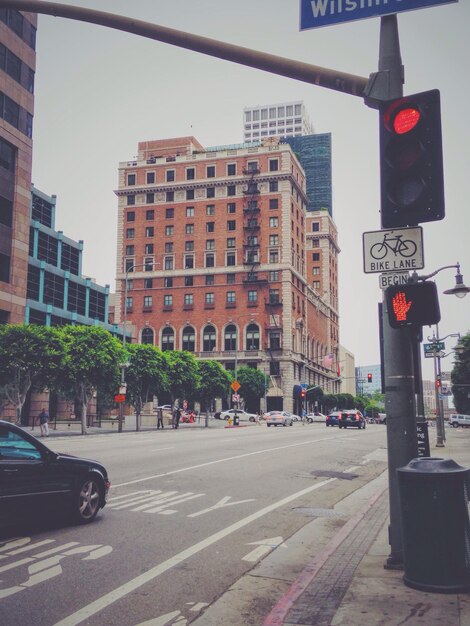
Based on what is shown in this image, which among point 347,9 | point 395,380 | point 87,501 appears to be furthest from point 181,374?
point 347,9

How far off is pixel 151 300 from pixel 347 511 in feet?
288

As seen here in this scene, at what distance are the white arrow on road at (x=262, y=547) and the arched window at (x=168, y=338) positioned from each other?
87.1 meters

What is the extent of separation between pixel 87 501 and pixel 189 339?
281ft

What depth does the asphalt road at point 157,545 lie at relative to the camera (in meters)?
5.33

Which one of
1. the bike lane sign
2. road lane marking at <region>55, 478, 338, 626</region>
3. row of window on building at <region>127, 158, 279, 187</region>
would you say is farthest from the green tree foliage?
the bike lane sign

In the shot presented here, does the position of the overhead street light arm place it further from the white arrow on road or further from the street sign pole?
→ the white arrow on road

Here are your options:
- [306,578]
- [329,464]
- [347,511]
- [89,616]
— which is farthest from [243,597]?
[329,464]

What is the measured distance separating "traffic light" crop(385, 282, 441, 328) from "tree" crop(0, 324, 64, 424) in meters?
32.2

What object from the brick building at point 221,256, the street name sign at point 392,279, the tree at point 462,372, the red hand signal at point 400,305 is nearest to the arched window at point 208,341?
the brick building at point 221,256

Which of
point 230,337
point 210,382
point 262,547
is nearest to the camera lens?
point 262,547

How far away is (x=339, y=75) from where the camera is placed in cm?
596

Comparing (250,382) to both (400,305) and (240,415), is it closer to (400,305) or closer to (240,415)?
(240,415)

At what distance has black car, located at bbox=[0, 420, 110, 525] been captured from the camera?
737cm

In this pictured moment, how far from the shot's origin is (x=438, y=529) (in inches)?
205
